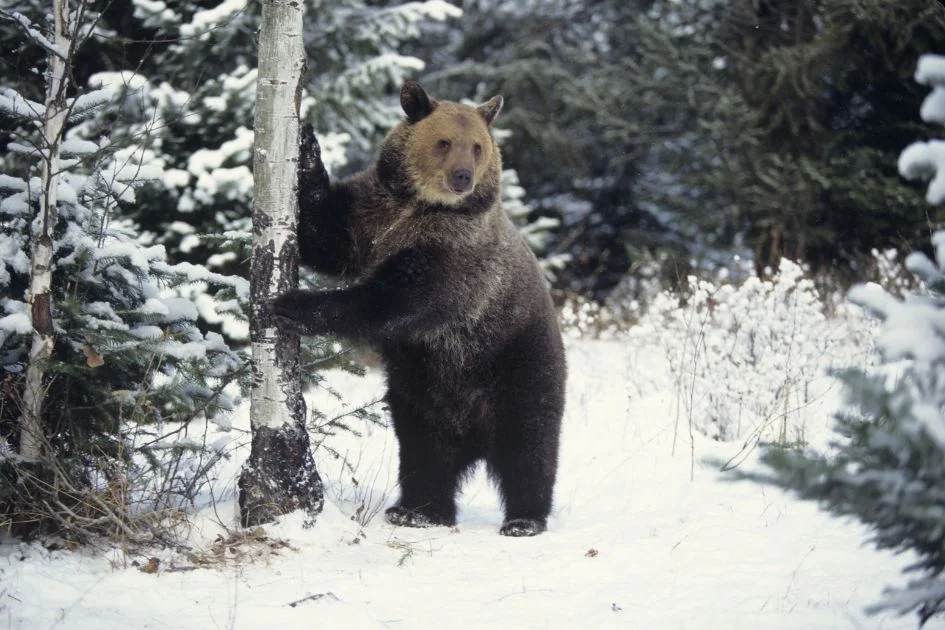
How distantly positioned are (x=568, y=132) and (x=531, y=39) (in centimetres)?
178

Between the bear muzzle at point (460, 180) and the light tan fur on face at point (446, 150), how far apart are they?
2 centimetres

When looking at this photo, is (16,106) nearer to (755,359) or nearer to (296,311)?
(296,311)

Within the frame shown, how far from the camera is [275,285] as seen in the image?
4.20m

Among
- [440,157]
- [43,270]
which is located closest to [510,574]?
[440,157]

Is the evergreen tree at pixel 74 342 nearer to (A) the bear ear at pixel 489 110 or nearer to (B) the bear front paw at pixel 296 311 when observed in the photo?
(B) the bear front paw at pixel 296 311

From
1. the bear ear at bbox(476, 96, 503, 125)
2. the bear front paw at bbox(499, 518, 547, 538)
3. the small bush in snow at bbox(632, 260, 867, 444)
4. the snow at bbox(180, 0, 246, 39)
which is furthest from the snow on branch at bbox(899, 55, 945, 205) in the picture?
the snow at bbox(180, 0, 246, 39)

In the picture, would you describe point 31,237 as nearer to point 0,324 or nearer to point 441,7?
point 0,324

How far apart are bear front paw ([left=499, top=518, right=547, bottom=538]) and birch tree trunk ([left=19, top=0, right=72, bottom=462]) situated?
2.36 m

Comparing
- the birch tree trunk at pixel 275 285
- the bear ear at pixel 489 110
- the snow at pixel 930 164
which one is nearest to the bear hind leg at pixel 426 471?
the birch tree trunk at pixel 275 285

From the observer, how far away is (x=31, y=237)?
4.00m

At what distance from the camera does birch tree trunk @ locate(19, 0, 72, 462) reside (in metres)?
3.78

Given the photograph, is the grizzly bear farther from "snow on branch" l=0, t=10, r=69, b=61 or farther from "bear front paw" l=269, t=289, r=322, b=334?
"snow on branch" l=0, t=10, r=69, b=61

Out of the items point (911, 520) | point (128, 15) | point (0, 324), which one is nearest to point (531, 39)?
point (128, 15)

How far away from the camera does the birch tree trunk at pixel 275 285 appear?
4.11 m
